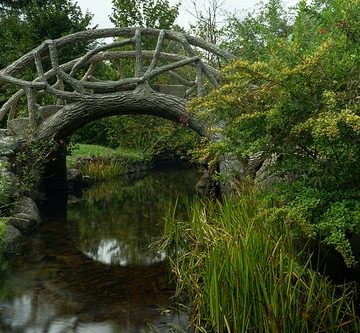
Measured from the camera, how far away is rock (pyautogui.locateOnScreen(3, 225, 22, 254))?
7.88 meters

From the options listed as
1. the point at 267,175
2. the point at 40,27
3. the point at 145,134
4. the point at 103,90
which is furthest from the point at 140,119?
the point at 267,175

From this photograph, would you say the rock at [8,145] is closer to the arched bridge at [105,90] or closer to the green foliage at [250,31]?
the arched bridge at [105,90]

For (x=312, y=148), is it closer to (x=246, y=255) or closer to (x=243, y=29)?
(x=246, y=255)

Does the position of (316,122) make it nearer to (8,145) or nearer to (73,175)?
(8,145)

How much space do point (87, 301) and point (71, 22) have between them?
55.7ft

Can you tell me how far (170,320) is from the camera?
16.8 ft

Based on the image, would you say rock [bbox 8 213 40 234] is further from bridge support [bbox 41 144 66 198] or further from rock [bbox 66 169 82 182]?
rock [bbox 66 169 82 182]

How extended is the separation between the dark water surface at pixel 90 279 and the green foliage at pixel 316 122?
1.93 m

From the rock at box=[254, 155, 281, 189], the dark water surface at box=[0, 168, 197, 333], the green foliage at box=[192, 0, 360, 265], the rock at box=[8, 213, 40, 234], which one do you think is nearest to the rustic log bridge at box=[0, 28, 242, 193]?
the dark water surface at box=[0, 168, 197, 333]

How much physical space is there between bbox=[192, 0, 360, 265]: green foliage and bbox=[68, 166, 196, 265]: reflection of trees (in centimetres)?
325

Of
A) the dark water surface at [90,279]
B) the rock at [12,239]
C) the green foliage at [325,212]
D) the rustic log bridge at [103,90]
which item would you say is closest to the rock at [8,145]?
the rustic log bridge at [103,90]

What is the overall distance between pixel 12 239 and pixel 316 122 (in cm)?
597

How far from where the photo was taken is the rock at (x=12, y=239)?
310 inches

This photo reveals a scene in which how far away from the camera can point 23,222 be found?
908cm
